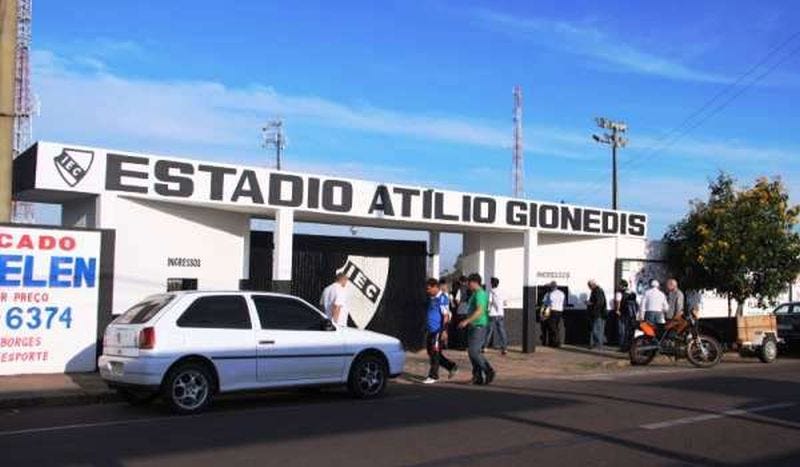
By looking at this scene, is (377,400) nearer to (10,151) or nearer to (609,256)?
(10,151)

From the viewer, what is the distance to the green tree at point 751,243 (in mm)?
23594

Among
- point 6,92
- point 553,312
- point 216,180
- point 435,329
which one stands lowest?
point 435,329

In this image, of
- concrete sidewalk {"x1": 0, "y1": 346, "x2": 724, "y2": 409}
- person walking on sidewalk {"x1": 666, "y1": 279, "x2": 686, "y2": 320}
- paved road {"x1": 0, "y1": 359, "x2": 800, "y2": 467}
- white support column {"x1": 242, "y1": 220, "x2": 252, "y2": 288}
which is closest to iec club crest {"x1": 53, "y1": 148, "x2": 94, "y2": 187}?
concrete sidewalk {"x1": 0, "y1": 346, "x2": 724, "y2": 409}

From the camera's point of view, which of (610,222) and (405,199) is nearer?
(405,199)

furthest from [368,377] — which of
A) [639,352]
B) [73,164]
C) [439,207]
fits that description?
[439,207]

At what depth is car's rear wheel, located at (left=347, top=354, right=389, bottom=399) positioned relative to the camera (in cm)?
1299

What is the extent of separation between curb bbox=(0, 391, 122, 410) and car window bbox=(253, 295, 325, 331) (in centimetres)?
246

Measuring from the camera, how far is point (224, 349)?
1162 cm

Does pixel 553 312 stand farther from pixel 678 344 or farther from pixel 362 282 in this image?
pixel 362 282

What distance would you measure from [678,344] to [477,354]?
6181 mm

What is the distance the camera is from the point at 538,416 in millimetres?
11156

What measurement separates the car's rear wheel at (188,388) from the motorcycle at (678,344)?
10.7 meters

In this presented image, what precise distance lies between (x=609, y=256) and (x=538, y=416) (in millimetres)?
15081

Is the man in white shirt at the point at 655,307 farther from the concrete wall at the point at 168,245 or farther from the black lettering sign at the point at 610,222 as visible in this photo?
the concrete wall at the point at 168,245
